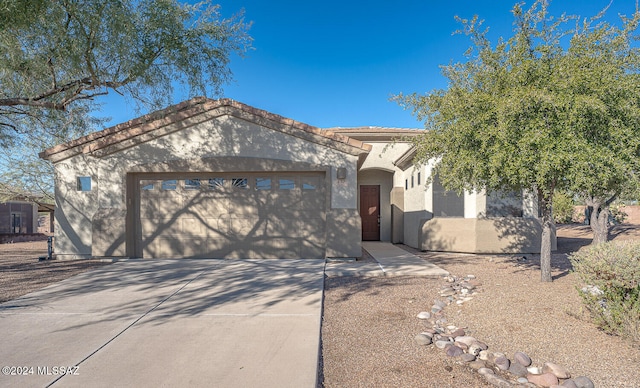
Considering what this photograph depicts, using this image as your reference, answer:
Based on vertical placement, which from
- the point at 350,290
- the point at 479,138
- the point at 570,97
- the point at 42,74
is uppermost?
the point at 42,74

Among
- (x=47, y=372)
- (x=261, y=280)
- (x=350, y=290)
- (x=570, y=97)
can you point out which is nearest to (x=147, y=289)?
(x=261, y=280)

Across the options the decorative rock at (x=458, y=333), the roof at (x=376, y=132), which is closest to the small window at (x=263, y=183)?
the roof at (x=376, y=132)

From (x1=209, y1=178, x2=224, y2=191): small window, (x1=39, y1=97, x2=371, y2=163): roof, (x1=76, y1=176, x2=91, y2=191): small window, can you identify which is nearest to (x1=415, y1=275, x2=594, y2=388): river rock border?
(x1=39, y1=97, x2=371, y2=163): roof

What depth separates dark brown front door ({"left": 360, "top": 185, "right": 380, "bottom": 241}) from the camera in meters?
15.6

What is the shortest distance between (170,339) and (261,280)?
320 centimetres

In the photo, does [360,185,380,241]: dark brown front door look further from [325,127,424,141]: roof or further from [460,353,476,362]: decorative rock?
[460,353,476,362]: decorative rock

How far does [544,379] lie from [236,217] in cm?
820

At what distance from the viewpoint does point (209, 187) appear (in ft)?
33.0

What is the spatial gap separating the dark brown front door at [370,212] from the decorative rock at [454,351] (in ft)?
38.3

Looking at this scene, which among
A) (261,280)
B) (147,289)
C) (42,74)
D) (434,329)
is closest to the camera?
(434,329)

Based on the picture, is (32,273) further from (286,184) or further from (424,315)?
(424,315)

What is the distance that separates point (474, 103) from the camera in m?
5.86

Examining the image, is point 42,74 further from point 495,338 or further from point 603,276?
point 603,276

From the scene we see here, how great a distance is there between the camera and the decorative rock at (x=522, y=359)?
3511mm
